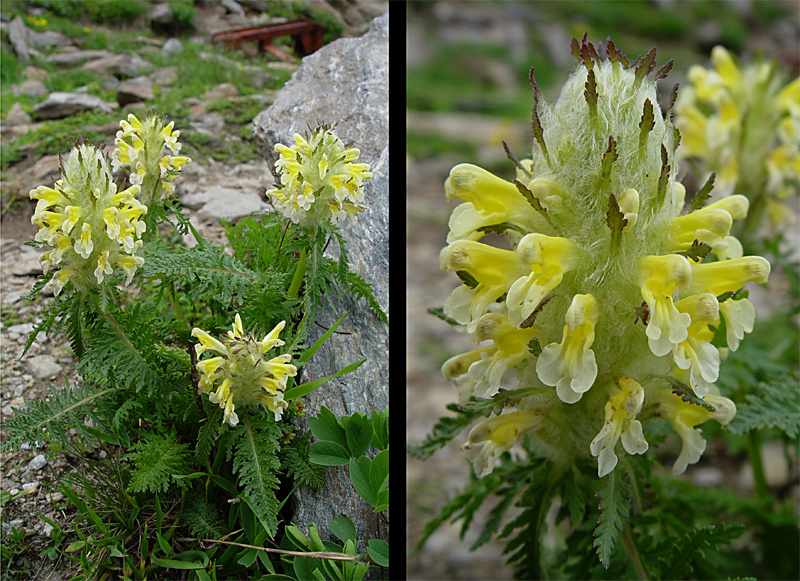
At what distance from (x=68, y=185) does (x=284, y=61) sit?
96 cm

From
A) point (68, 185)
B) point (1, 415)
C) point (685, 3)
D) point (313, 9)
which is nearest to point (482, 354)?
point (68, 185)

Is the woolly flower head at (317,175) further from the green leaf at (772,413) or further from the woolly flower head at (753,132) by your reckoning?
the woolly flower head at (753,132)

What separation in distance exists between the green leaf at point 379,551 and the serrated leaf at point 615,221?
0.83 m

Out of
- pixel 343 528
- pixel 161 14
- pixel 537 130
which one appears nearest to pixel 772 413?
pixel 537 130

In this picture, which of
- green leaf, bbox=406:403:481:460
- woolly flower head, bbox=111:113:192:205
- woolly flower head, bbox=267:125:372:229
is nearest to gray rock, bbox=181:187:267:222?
woolly flower head, bbox=111:113:192:205

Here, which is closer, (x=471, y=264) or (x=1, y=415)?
(x=471, y=264)

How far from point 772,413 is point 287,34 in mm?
1904

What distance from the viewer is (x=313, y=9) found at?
2.15 metres

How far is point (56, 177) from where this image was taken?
1.98 meters

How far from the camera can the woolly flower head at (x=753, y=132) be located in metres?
2.57

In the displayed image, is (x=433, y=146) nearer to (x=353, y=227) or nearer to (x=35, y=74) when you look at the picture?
(x=35, y=74)

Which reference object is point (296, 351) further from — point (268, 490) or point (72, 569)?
point (72, 569)

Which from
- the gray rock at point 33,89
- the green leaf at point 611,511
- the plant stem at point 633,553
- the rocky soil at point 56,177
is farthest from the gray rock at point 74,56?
the plant stem at point 633,553

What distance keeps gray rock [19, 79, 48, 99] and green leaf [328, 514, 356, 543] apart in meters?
1.80
